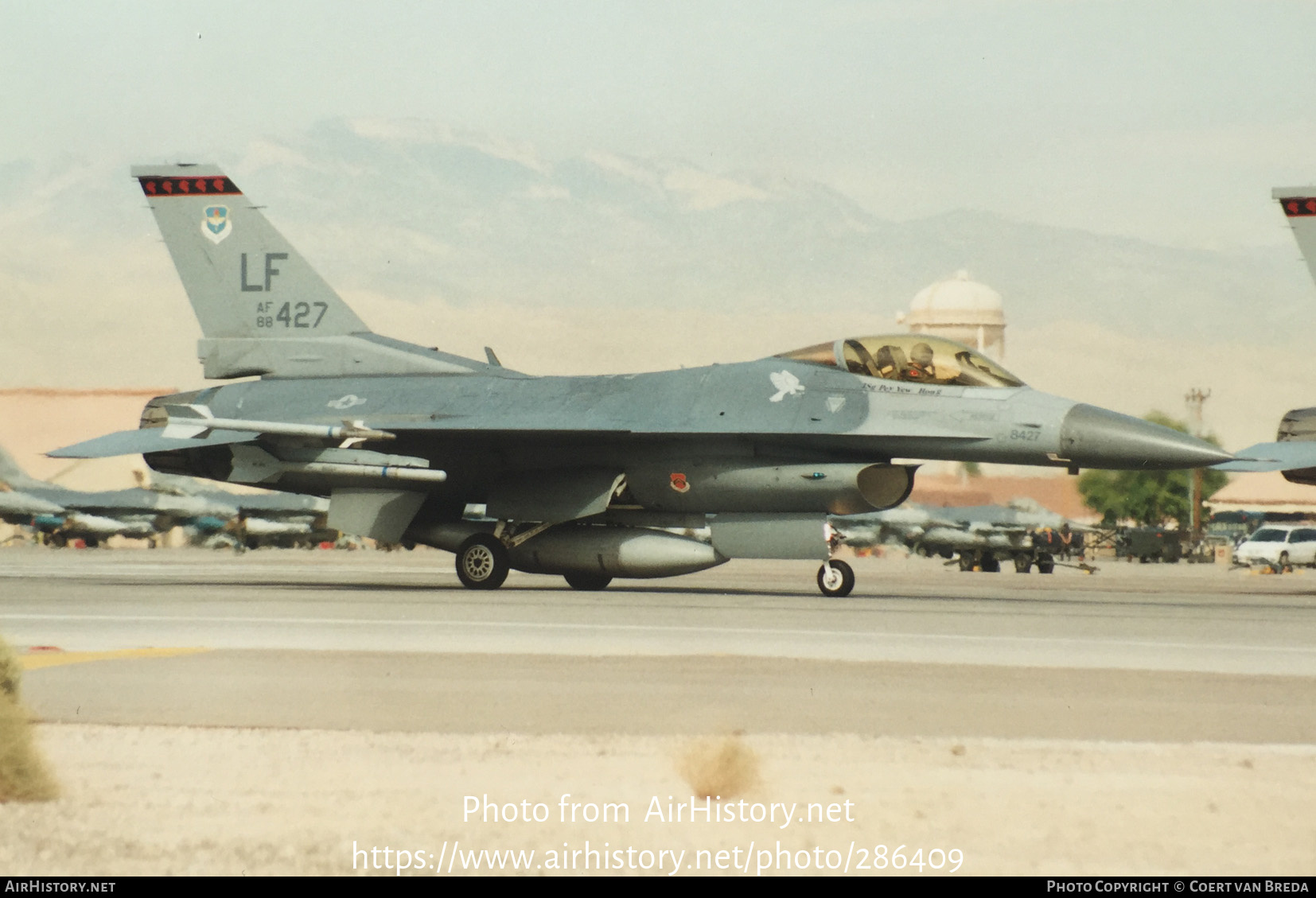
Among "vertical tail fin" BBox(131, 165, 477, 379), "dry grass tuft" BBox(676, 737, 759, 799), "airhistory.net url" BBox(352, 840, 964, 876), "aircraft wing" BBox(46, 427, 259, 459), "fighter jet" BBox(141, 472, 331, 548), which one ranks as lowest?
"fighter jet" BBox(141, 472, 331, 548)

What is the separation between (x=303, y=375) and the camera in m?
22.0

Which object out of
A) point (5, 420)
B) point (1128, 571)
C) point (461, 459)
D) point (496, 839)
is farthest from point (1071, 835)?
point (1128, 571)

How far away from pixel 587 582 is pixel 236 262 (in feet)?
22.7

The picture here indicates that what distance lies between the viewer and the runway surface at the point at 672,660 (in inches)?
334

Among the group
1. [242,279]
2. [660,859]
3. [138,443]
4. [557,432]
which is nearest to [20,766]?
[660,859]

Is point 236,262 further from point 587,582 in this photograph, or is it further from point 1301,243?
point 1301,243

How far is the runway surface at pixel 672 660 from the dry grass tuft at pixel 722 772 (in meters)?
1.85

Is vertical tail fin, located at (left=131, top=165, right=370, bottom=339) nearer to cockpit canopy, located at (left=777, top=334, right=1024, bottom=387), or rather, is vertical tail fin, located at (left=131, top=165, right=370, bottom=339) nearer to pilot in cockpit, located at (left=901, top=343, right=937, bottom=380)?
cockpit canopy, located at (left=777, top=334, right=1024, bottom=387)

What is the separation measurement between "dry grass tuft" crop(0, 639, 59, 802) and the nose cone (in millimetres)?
13772

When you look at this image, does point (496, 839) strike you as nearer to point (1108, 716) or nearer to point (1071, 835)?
point (1071, 835)

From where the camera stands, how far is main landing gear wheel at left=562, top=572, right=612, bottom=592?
20.4m

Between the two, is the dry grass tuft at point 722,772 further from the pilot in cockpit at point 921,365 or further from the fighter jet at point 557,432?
the pilot in cockpit at point 921,365

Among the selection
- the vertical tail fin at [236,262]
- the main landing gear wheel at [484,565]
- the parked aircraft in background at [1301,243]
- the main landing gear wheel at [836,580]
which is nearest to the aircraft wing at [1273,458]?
the parked aircraft in background at [1301,243]

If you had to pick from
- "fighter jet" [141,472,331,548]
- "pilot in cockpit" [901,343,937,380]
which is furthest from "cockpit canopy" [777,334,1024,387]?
"fighter jet" [141,472,331,548]
